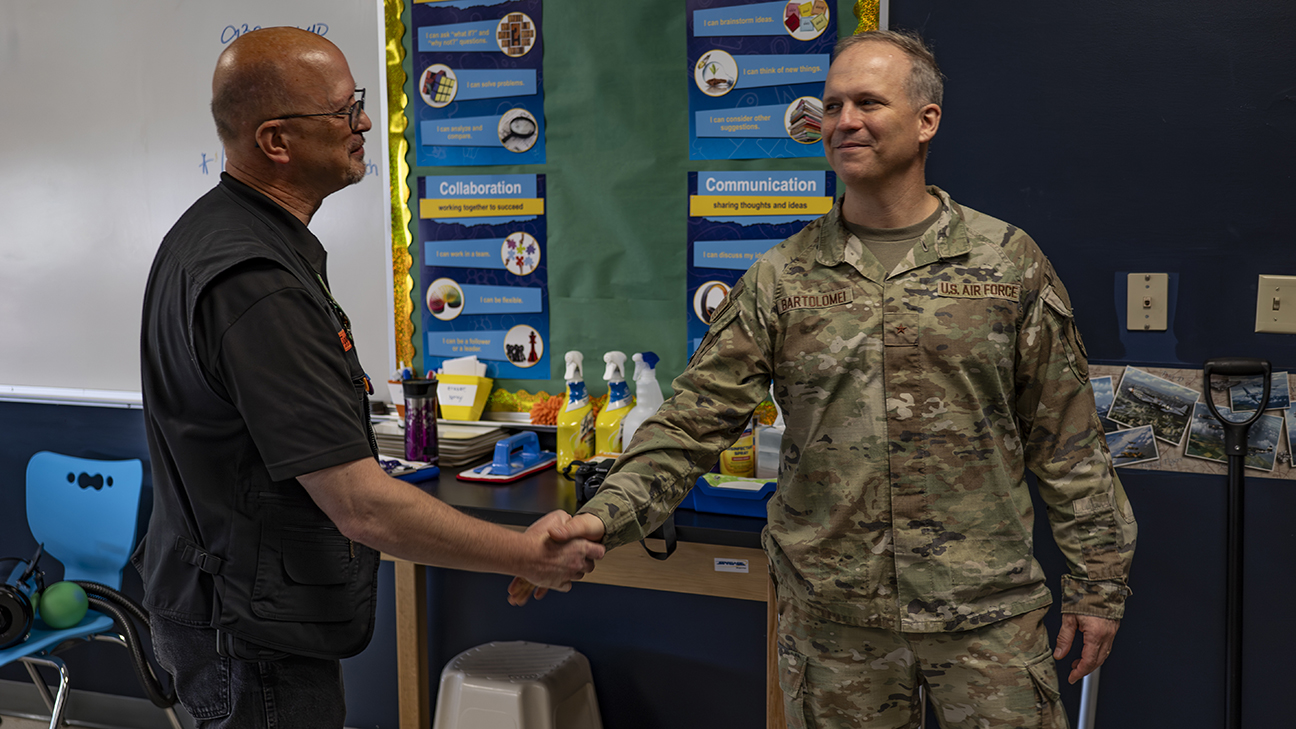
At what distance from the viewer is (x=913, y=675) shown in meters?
1.52

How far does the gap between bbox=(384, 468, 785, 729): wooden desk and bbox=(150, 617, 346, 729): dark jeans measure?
2.31 feet

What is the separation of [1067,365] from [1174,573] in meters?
0.98

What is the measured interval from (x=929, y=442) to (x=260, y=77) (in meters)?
1.24

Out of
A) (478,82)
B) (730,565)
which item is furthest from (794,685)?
(478,82)

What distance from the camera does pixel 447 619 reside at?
9.05 feet

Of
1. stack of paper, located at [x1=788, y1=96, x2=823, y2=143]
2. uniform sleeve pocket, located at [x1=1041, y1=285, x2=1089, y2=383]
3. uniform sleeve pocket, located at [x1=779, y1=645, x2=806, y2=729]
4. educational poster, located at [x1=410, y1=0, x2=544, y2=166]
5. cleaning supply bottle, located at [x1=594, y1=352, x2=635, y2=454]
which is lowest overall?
uniform sleeve pocket, located at [x1=779, y1=645, x2=806, y2=729]

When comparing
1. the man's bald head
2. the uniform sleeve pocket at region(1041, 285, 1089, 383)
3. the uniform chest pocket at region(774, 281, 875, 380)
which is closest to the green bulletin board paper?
the uniform chest pocket at region(774, 281, 875, 380)

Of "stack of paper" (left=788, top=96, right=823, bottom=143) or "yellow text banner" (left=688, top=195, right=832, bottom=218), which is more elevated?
"stack of paper" (left=788, top=96, right=823, bottom=143)

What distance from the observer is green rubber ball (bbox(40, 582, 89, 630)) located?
248cm

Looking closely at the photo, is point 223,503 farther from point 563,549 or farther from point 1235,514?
point 1235,514

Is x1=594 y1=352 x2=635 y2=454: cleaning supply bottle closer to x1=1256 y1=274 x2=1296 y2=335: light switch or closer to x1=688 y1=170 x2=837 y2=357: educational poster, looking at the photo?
x1=688 y1=170 x2=837 y2=357: educational poster

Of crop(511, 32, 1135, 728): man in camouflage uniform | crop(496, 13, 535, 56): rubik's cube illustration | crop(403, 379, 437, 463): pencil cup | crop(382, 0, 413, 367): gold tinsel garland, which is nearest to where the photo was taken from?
crop(511, 32, 1135, 728): man in camouflage uniform

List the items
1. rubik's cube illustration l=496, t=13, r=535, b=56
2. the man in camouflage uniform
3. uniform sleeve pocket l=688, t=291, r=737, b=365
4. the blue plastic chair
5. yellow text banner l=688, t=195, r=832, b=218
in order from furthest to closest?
the blue plastic chair, rubik's cube illustration l=496, t=13, r=535, b=56, yellow text banner l=688, t=195, r=832, b=218, uniform sleeve pocket l=688, t=291, r=737, b=365, the man in camouflage uniform

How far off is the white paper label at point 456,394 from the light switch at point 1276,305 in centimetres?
204
